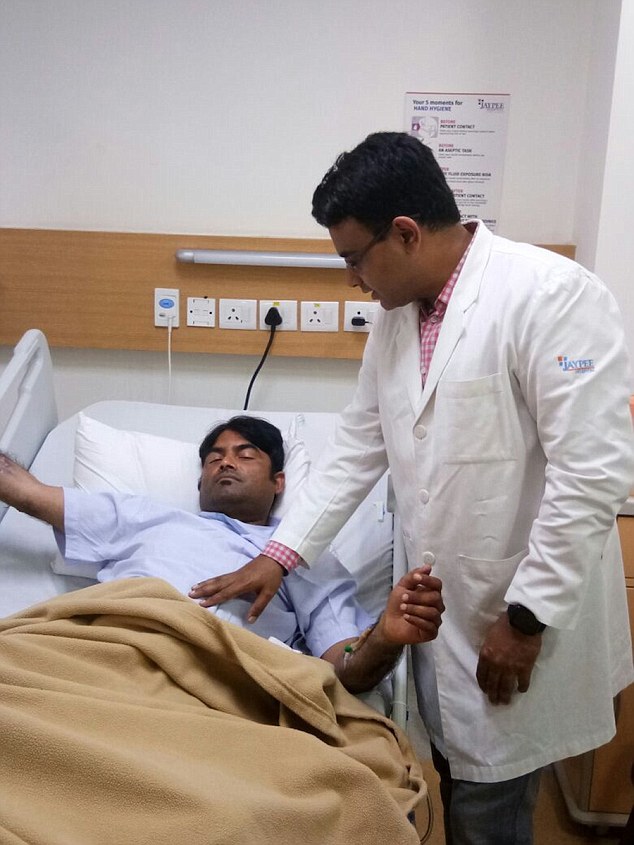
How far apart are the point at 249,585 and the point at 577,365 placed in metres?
0.72

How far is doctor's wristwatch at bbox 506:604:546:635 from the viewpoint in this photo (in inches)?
45.9

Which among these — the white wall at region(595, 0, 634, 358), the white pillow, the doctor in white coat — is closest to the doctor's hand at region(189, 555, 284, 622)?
the doctor in white coat

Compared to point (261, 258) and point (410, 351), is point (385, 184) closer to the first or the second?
point (410, 351)

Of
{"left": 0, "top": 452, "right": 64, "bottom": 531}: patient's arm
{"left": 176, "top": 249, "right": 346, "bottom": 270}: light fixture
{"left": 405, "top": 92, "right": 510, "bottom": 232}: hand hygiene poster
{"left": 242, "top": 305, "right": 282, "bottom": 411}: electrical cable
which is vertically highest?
{"left": 405, "top": 92, "right": 510, "bottom": 232}: hand hygiene poster

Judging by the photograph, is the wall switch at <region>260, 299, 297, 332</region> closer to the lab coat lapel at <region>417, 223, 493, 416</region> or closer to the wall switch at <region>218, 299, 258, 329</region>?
the wall switch at <region>218, 299, 258, 329</region>

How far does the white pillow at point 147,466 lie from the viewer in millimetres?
1930

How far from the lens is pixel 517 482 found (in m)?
1.21

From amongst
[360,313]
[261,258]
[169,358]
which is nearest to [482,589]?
[360,313]

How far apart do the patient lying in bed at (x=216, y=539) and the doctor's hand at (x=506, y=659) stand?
238 millimetres

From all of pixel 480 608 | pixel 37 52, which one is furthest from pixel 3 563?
pixel 37 52

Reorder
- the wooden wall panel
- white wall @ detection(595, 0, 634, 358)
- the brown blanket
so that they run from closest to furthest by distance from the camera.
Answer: the brown blanket
white wall @ detection(595, 0, 634, 358)
the wooden wall panel

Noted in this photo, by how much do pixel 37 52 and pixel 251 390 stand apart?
1.13m

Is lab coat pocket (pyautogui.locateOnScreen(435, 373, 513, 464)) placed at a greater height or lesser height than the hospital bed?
greater

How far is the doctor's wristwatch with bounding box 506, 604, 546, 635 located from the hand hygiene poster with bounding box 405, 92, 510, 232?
4.28 feet
